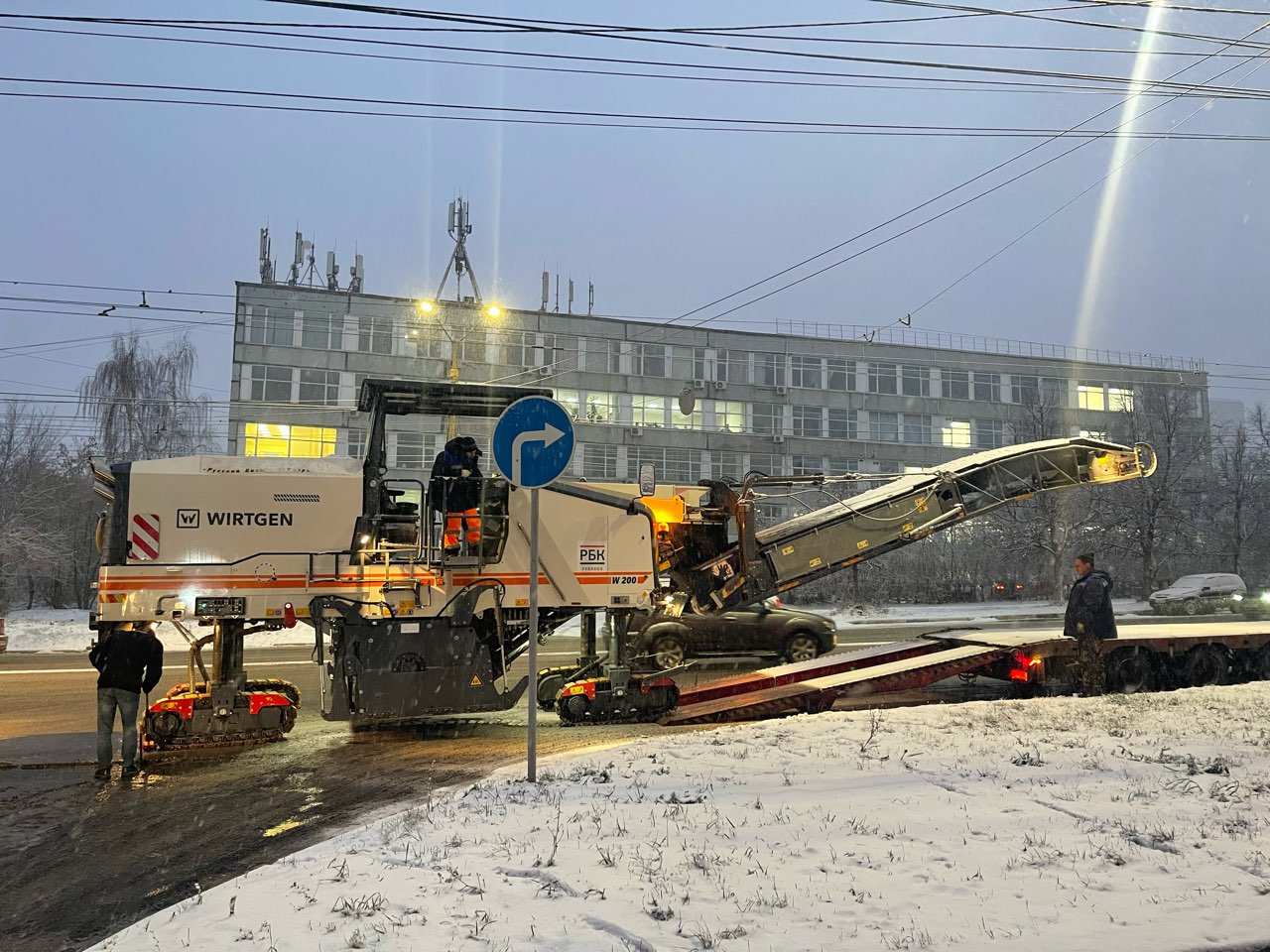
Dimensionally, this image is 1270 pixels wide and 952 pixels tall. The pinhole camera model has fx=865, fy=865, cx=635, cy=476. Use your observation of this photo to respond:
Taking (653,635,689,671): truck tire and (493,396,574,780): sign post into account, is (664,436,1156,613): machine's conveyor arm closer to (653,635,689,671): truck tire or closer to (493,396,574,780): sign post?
(653,635,689,671): truck tire

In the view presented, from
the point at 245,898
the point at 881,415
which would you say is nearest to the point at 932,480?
the point at 245,898

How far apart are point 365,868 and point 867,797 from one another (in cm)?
310

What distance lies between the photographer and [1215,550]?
40594 mm

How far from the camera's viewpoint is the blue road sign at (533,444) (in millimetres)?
6508

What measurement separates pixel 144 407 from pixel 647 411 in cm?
2648

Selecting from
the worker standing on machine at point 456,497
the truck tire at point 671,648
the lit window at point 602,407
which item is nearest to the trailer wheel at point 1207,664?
the truck tire at point 671,648

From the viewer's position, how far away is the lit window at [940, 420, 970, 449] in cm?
5769

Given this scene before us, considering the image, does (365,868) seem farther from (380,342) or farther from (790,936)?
(380,342)

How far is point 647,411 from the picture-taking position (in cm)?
5231

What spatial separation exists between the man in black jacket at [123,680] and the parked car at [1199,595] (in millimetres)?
31436

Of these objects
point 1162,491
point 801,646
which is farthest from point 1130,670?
point 1162,491

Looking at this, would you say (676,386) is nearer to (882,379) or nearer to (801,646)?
(882,379)

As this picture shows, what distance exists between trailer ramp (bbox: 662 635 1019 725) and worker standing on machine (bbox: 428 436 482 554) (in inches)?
122

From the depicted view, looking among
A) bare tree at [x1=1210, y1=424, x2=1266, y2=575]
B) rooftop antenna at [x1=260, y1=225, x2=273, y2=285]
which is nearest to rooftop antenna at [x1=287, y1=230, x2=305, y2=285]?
rooftop antenna at [x1=260, y1=225, x2=273, y2=285]
